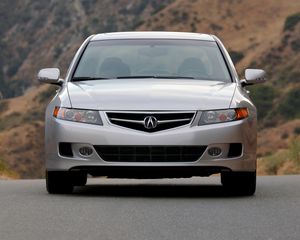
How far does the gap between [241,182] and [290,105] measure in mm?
60664

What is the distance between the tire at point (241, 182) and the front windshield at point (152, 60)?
121cm

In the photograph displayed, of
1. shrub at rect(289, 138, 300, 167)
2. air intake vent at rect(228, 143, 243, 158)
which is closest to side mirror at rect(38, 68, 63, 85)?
air intake vent at rect(228, 143, 243, 158)

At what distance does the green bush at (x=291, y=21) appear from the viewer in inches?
3334

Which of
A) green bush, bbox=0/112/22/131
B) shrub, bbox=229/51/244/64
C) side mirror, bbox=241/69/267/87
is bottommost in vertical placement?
green bush, bbox=0/112/22/131

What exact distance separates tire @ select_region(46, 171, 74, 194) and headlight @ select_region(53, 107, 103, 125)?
0.61 m

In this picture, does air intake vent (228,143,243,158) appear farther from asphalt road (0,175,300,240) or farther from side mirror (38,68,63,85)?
side mirror (38,68,63,85)

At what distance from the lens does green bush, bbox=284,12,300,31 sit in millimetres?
84688

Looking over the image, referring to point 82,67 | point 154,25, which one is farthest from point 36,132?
point 82,67

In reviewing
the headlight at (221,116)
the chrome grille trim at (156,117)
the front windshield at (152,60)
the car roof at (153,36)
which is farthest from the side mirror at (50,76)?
the headlight at (221,116)

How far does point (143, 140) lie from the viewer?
10492mm

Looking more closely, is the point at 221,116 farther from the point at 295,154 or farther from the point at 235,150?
the point at 295,154

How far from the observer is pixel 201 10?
3757 inches

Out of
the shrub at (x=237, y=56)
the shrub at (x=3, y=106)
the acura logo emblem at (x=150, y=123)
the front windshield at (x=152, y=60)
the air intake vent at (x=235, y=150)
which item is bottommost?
the shrub at (x=3, y=106)

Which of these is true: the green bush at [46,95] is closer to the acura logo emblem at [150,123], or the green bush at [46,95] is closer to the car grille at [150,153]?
the car grille at [150,153]
